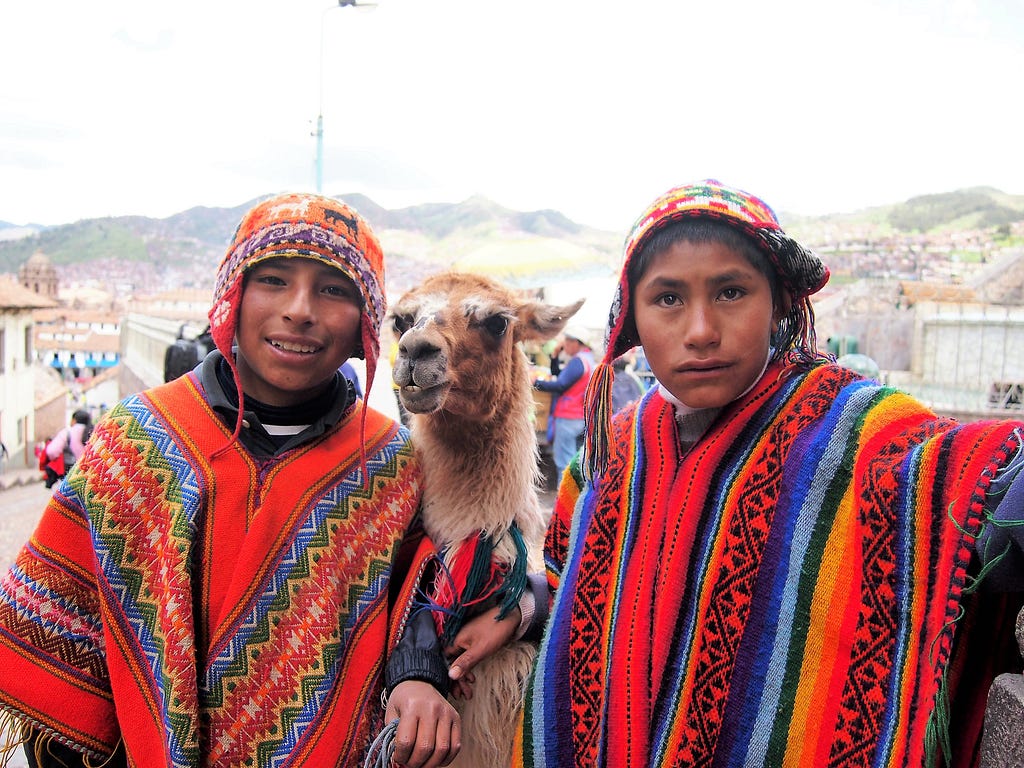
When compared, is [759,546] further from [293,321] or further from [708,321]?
[293,321]

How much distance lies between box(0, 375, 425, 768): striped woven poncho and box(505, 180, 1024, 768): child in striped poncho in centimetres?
47

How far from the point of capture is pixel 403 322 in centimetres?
228

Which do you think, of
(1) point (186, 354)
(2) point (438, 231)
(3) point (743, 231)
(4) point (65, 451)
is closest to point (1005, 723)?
(3) point (743, 231)

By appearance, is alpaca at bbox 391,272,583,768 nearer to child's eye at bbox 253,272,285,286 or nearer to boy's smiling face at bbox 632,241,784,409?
child's eye at bbox 253,272,285,286

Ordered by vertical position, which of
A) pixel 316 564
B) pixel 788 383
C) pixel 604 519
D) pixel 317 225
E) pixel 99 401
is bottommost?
pixel 99 401

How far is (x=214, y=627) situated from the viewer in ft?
4.86

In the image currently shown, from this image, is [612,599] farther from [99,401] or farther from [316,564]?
[99,401]

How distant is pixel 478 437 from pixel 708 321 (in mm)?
923

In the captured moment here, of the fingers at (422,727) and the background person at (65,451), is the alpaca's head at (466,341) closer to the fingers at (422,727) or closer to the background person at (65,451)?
the fingers at (422,727)

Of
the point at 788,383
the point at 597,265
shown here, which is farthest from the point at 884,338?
the point at 788,383

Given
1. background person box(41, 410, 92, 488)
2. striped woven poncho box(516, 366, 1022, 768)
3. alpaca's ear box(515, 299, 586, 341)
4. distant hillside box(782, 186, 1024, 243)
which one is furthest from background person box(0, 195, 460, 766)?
distant hillside box(782, 186, 1024, 243)

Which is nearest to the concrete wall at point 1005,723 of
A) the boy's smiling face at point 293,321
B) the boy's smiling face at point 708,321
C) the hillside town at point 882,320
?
the boy's smiling face at point 708,321

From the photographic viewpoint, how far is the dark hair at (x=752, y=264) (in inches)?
53.0

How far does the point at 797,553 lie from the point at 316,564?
98 cm
